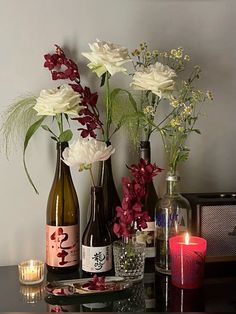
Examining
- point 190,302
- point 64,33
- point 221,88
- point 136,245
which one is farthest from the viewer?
point 221,88

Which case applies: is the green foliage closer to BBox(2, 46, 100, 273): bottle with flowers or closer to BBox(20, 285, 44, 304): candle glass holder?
BBox(2, 46, 100, 273): bottle with flowers

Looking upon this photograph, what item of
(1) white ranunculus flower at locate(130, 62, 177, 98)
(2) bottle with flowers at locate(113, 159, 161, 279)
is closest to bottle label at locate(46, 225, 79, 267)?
(2) bottle with flowers at locate(113, 159, 161, 279)

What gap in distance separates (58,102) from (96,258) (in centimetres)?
36

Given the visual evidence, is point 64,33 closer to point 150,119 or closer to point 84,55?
point 84,55

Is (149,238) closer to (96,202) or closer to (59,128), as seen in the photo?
(96,202)

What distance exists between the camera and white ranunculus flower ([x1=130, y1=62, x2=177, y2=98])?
115 centimetres

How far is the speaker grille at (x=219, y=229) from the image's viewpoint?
120 cm

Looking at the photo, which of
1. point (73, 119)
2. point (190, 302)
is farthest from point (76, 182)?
point (190, 302)

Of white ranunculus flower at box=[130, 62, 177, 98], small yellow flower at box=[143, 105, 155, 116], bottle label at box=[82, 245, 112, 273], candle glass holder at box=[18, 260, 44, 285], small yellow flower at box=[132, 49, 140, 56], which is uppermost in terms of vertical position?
small yellow flower at box=[132, 49, 140, 56]

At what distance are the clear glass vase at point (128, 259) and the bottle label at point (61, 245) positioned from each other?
0.36 feet

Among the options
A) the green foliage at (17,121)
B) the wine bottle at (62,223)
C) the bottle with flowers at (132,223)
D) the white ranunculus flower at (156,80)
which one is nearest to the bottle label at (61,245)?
the wine bottle at (62,223)

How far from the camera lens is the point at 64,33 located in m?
1.26

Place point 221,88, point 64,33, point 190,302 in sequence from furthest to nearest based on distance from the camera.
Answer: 1. point 221,88
2. point 64,33
3. point 190,302

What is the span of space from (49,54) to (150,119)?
0.29 metres
